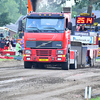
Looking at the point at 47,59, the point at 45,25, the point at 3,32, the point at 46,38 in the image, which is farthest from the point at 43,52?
the point at 3,32

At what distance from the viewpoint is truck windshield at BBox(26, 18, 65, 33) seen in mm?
16375

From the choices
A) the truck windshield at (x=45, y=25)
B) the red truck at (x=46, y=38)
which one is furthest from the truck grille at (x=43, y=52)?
the truck windshield at (x=45, y=25)

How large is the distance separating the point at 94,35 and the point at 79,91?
14.0 m

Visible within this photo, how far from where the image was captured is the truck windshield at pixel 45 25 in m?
16.4

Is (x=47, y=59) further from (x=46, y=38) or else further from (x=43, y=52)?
(x=46, y=38)

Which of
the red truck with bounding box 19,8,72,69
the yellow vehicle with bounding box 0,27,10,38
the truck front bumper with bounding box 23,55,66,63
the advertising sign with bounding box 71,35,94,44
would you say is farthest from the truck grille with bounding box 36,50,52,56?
the yellow vehicle with bounding box 0,27,10,38

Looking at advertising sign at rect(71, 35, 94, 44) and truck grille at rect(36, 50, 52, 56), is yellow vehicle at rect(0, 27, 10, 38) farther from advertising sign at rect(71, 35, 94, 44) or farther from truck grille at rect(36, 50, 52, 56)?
truck grille at rect(36, 50, 52, 56)

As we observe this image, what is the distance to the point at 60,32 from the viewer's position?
16328mm

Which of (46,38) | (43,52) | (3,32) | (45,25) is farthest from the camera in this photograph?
(3,32)

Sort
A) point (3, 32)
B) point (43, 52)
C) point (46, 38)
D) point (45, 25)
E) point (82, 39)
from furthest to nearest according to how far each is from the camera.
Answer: point (3, 32) < point (82, 39) < point (43, 52) < point (45, 25) < point (46, 38)

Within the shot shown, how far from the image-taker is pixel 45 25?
16500mm

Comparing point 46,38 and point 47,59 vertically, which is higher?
point 46,38

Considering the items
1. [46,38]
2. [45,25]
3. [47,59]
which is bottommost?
[47,59]

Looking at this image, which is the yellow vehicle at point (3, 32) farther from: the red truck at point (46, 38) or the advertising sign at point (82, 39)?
the red truck at point (46, 38)
